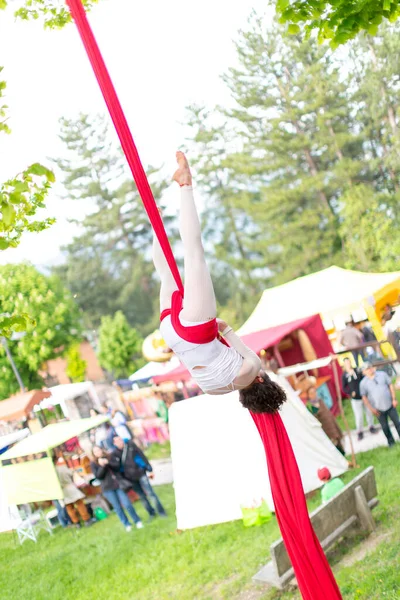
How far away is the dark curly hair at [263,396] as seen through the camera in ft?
9.63

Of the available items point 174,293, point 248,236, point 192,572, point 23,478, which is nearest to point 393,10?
point 174,293

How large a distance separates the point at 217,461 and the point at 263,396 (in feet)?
8.44

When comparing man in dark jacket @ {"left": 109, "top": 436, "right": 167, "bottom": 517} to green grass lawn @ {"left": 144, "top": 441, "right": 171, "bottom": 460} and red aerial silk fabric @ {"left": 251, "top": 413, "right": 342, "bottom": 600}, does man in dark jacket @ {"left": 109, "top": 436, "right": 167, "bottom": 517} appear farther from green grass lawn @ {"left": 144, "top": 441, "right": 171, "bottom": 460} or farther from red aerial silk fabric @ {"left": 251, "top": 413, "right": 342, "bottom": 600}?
red aerial silk fabric @ {"left": 251, "top": 413, "right": 342, "bottom": 600}

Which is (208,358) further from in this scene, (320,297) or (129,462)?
(320,297)

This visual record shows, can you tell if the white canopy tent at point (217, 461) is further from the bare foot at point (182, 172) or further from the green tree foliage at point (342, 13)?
the bare foot at point (182, 172)

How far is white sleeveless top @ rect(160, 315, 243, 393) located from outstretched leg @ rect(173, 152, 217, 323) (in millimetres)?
88

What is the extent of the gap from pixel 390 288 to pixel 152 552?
213 inches

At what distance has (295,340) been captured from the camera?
10.7 meters

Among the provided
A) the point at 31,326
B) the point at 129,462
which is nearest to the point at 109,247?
the point at 31,326

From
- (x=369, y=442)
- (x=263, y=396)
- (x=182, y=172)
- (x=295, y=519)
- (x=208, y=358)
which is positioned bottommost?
(x=369, y=442)

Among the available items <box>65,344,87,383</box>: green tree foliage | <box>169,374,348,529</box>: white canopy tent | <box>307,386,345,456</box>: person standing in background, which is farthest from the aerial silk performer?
<box>65,344,87,383</box>: green tree foliage

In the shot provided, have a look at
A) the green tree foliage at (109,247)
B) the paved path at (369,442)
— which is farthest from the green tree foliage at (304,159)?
the paved path at (369,442)

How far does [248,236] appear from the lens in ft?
85.7

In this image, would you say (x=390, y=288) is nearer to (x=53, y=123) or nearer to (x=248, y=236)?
(x=248, y=236)
